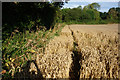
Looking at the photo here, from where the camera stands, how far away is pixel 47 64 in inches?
83.8

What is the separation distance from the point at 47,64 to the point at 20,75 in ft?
2.50

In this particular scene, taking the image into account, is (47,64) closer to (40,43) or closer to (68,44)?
(68,44)

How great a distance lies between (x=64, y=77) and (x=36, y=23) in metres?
4.60

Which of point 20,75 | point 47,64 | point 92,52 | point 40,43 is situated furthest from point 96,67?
point 40,43

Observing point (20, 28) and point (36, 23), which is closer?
point (20, 28)

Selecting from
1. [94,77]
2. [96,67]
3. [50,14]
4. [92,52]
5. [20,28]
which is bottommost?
[94,77]

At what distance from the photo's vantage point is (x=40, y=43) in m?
4.55

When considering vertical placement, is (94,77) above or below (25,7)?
below

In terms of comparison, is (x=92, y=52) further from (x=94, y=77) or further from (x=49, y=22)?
(x=49, y=22)

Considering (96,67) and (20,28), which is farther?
(20,28)

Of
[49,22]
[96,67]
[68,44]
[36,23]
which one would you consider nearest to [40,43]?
[68,44]

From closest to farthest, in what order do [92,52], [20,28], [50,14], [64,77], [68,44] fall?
[64,77], [92,52], [68,44], [20,28], [50,14]

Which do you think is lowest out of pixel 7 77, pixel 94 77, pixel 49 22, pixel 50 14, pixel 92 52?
pixel 7 77

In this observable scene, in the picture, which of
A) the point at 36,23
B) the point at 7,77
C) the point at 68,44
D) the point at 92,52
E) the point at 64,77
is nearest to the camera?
the point at 64,77
